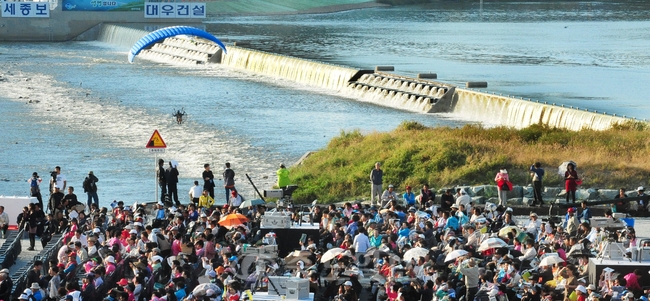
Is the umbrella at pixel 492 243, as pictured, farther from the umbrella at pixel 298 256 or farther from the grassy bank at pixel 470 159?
the grassy bank at pixel 470 159

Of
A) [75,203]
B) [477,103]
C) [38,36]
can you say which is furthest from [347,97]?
[38,36]

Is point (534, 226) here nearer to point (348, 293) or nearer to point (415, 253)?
point (415, 253)

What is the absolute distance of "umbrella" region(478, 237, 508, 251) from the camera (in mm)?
17812

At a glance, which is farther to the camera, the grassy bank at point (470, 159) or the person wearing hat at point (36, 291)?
the grassy bank at point (470, 159)

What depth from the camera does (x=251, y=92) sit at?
6219cm

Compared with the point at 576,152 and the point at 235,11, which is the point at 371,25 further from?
the point at 576,152

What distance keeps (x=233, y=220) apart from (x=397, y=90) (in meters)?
36.3

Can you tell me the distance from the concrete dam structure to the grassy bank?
7276 mm

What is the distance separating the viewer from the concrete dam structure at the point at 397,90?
43.7 meters

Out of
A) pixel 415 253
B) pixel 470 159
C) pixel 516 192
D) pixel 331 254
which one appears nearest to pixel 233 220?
pixel 331 254

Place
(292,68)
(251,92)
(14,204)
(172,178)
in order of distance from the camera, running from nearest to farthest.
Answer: (14,204), (172,178), (251,92), (292,68)

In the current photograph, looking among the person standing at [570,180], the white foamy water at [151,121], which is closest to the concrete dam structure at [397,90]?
the white foamy water at [151,121]

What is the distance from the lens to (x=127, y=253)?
751 inches

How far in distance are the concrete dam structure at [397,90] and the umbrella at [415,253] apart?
23.9m
